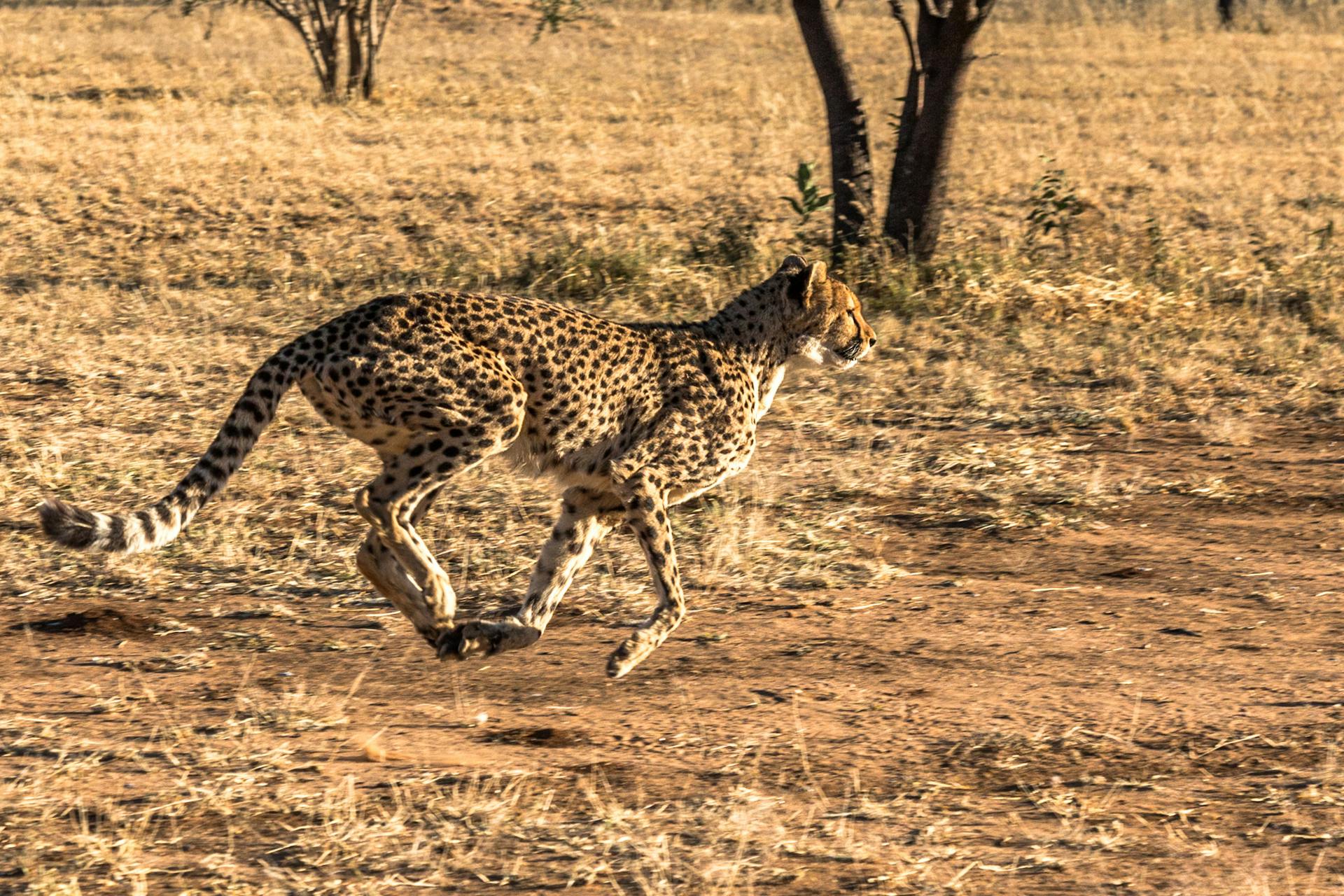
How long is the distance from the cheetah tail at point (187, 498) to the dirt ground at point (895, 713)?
17.7 inches

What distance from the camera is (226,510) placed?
20.2 feet

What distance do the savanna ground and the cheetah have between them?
0.27m

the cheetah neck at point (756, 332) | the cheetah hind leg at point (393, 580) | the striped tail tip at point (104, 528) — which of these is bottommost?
the cheetah hind leg at point (393, 580)

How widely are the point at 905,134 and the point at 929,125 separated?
0.22m

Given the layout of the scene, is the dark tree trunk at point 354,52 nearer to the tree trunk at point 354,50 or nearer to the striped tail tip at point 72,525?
the tree trunk at point 354,50

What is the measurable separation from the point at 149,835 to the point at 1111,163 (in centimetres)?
1180

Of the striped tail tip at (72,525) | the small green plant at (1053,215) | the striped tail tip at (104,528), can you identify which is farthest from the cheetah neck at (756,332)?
the small green plant at (1053,215)

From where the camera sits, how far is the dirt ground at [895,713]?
145 inches

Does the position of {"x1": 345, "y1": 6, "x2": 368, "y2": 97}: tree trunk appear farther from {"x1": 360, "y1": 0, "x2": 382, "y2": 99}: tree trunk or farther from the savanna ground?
the savanna ground

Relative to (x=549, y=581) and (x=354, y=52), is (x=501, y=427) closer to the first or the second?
(x=549, y=581)

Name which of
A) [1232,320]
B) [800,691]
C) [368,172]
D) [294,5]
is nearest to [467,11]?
[294,5]

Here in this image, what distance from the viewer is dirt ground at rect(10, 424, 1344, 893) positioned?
3691 mm

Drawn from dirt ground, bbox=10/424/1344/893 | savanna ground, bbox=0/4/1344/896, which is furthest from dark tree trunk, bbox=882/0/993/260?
dirt ground, bbox=10/424/1344/893

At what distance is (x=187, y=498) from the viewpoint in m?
4.55
